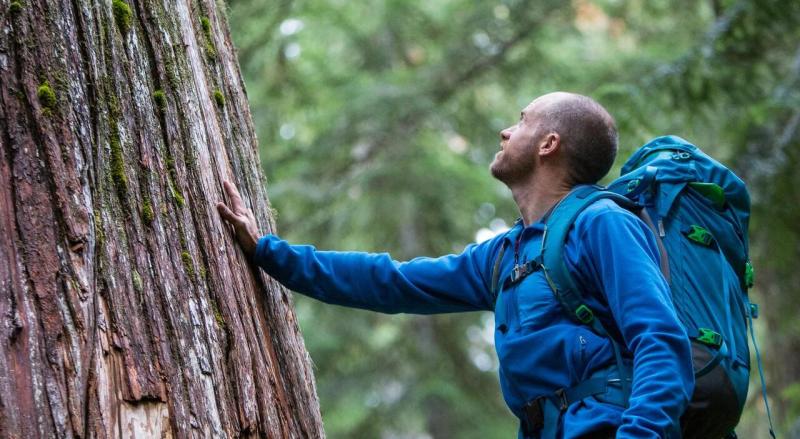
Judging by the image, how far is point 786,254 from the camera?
8.23m

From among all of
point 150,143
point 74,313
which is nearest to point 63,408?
point 74,313

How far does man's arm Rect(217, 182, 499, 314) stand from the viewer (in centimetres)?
348

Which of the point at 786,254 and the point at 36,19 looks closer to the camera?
the point at 36,19

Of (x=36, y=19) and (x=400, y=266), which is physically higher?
(x=36, y=19)

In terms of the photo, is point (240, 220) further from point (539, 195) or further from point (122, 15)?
point (539, 195)

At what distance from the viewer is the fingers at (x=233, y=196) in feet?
10.5

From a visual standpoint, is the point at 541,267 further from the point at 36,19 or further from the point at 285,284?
the point at 36,19

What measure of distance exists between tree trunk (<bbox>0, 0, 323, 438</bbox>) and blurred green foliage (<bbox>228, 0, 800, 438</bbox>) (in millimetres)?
4530

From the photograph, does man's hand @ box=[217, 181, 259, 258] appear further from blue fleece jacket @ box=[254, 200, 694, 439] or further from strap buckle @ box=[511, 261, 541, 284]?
strap buckle @ box=[511, 261, 541, 284]

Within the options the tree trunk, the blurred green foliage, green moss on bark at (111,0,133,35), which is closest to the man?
the tree trunk

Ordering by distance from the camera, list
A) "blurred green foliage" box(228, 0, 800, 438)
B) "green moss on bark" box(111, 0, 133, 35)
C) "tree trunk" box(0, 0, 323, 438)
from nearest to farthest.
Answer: "tree trunk" box(0, 0, 323, 438)
"green moss on bark" box(111, 0, 133, 35)
"blurred green foliage" box(228, 0, 800, 438)

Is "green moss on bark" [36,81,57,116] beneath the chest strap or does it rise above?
above

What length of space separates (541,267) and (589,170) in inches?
21.0

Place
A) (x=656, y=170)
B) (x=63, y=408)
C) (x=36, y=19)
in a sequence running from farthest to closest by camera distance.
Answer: (x=656, y=170) < (x=36, y=19) < (x=63, y=408)
